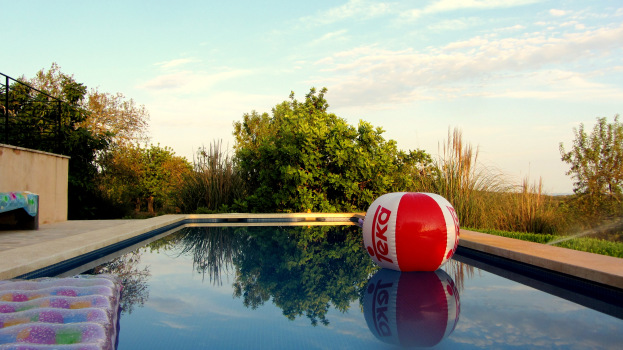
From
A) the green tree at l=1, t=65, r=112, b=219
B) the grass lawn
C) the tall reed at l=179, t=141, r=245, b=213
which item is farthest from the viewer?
the tall reed at l=179, t=141, r=245, b=213

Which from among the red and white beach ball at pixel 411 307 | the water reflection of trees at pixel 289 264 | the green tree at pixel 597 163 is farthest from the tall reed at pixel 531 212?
the green tree at pixel 597 163

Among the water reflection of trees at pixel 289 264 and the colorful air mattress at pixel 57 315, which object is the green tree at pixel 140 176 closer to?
the water reflection of trees at pixel 289 264

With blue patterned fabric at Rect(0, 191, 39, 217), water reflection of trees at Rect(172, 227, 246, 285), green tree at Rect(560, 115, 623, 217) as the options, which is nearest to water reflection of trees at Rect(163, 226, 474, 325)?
water reflection of trees at Rect(172, 227, 246, 285)

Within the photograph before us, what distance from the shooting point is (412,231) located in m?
3.80

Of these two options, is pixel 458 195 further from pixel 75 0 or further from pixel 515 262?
pixel 75 0

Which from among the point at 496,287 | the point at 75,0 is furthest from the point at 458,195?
the point at 75,0

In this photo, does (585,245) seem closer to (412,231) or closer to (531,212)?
(531,212)

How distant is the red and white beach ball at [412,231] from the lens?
382 centimetres

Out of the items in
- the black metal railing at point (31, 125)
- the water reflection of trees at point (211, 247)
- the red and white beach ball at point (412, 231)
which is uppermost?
the black metal railing at point (31, 125)

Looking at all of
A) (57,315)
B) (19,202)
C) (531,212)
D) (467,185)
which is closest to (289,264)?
(57,315)

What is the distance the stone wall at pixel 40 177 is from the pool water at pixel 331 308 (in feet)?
11.0

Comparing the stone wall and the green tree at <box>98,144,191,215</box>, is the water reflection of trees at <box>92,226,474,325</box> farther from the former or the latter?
the green tree at <box>98,144,191,215</box>

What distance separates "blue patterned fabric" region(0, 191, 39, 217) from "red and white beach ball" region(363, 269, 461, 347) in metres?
4.93

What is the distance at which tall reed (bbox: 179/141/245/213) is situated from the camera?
10891mm
